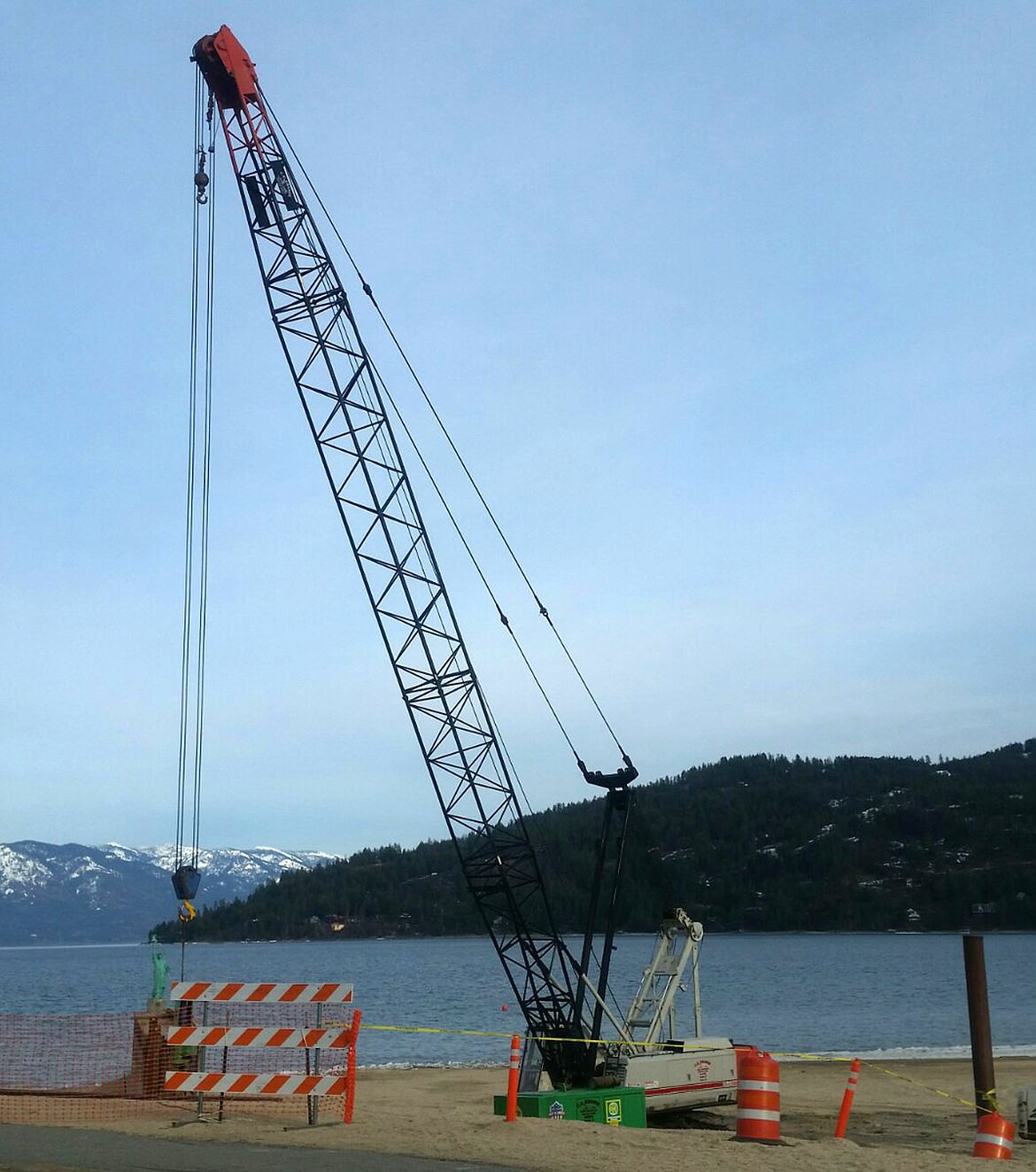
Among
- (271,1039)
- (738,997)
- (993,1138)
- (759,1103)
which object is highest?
(271,1039)

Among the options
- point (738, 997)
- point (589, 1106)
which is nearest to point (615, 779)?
point (589, 1106)

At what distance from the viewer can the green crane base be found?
66.5ft

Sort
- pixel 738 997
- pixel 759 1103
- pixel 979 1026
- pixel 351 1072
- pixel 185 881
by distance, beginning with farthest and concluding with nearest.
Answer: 1. pixel 738 997
2. pixel 185 881
3. pixel 979 1026
4. pixel 759 1103
5. pixel 351 1072

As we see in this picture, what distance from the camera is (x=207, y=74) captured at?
30062 millimetres

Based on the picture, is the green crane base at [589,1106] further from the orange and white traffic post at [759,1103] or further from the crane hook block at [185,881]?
the crane hook block at [185,881]

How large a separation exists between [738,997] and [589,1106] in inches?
2331

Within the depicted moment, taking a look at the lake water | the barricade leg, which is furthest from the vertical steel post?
the barricade leg

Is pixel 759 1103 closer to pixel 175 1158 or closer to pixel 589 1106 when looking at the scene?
pixel 589 1106

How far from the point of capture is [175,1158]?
12.8 metres

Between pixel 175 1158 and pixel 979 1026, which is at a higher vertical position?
pixel 175 1158

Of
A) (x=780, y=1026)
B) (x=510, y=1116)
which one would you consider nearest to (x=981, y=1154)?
(x=510, y=1116)

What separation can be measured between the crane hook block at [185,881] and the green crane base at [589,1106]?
23.6 feet

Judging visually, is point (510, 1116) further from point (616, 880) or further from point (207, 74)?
point (207, 74)

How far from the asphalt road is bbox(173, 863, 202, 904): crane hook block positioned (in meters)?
9.33
